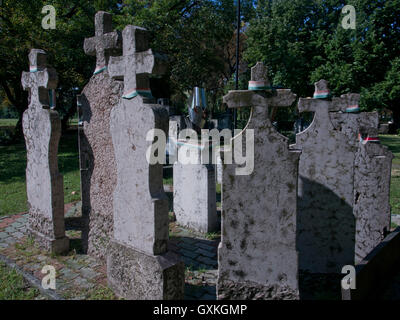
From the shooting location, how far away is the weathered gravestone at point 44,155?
15.9 ft

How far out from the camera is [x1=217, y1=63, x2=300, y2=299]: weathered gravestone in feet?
10.0

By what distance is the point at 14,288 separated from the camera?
384 centimetres

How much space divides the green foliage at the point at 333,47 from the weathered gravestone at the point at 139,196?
1515 centimetres

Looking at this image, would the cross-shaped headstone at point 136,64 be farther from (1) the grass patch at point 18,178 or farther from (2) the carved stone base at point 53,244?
(1) the grass patch at point 18,178

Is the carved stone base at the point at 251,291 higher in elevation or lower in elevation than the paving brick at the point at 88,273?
higher

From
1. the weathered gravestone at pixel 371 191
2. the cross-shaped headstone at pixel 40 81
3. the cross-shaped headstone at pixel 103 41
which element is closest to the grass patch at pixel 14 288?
the cross-shaped headstone at pixel 40 81

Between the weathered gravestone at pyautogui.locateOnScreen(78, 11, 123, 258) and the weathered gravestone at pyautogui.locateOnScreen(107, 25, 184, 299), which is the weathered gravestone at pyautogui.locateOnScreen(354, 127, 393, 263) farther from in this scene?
the weathered gravestone at pyautogui.locateOnScreen(78, 11, 123, 258)

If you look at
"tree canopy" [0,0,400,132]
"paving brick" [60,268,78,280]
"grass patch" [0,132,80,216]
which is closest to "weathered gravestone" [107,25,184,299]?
"paving brick" [60,268,78,280]

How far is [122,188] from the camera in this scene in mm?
3660

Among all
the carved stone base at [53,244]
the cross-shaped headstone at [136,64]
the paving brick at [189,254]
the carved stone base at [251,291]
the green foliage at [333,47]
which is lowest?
the paving brick at [189,254]

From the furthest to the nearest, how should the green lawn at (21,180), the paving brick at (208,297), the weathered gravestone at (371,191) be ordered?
1. the green lawn at (21,180)
2. the weathered gravestone at (371,191)
3. the paving brick at (208,297)
